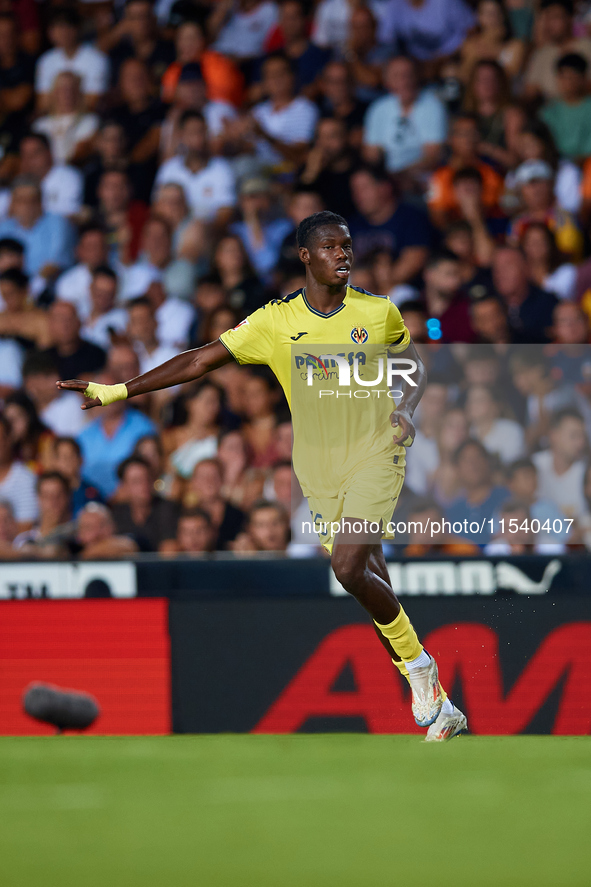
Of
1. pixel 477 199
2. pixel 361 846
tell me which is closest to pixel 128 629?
pixel 361 846

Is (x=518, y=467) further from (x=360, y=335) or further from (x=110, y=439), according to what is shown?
(x=110, y=439)

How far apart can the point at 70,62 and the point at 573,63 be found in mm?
4802

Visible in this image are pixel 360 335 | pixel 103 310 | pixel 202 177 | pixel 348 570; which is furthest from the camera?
pixel 202 177

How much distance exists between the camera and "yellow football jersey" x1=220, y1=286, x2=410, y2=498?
548 cm

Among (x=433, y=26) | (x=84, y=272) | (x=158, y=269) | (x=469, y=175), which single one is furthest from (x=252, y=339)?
(x=433, y=26)

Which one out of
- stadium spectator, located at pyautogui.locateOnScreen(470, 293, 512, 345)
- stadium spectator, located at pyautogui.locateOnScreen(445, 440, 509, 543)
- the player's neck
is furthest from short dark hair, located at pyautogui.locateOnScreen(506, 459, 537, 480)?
the player's neck

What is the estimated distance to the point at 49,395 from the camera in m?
9.04

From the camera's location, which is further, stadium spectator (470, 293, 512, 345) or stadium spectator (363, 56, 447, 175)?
stadium spectator (363, 56, 447, 175)

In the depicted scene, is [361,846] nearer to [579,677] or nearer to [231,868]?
[231,868]

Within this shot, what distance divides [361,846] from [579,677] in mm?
2875

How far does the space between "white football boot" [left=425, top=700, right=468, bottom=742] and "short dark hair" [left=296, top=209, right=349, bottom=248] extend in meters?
2.33

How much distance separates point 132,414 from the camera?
8516 mm

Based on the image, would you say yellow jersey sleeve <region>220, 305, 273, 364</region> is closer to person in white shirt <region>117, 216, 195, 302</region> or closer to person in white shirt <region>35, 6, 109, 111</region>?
person in white shirt <region>117, 216, 195, 302</region>

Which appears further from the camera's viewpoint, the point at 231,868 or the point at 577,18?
the point at 577,18
